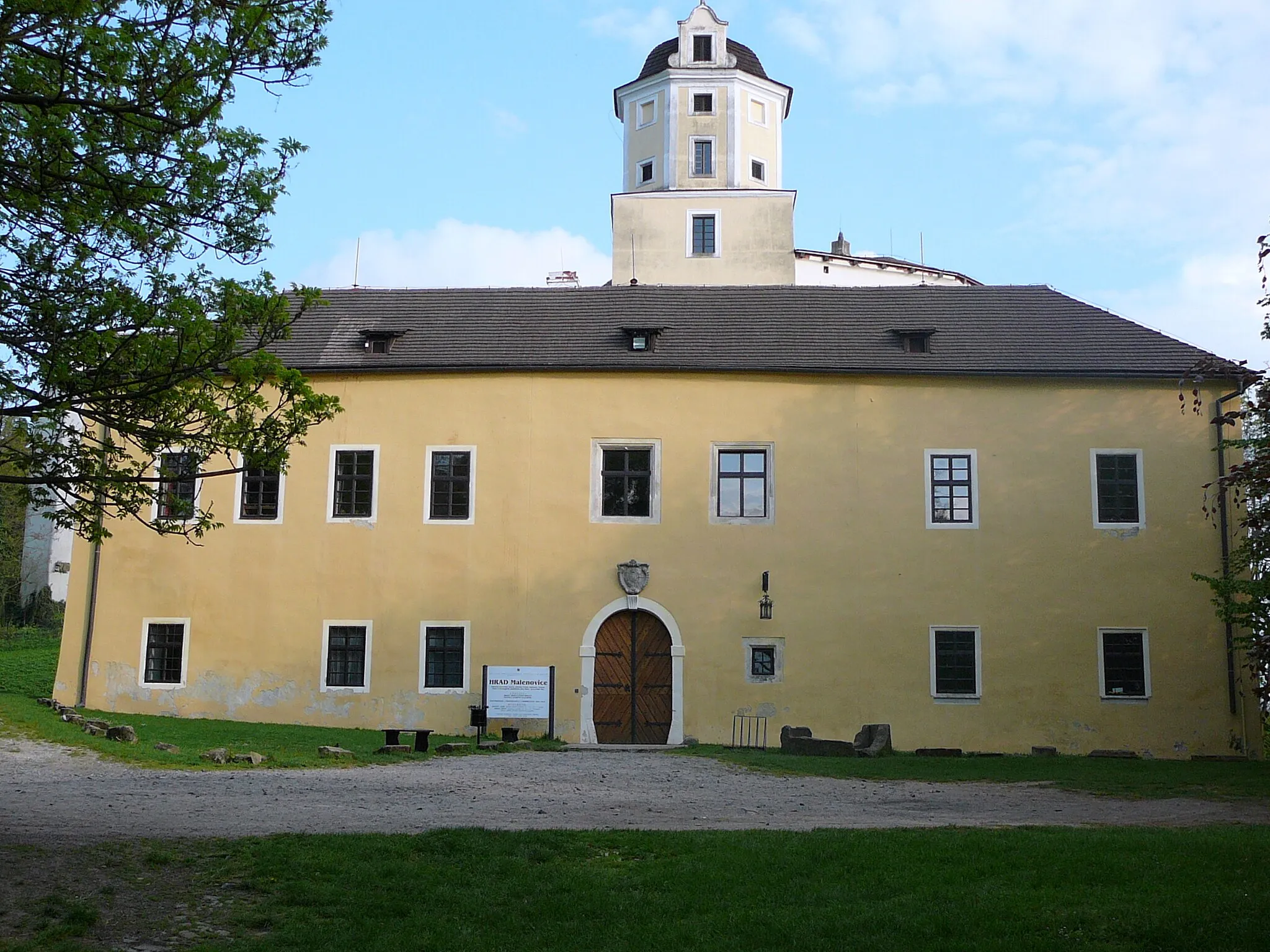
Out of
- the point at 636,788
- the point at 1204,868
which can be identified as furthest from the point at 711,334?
the point at 1204,868

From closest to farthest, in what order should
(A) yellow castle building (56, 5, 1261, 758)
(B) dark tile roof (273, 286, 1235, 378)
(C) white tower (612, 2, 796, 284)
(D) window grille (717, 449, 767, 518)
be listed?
(A) yellow castle building (56, 5, 1261, 758) < (D) window grille (717, 449, 767, 518) < (B) dark tile roof (273, 286, 1235, 378) < (C) white tower (612, 2, 796, 284)

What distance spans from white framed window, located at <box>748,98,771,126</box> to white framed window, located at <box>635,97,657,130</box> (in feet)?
9.31

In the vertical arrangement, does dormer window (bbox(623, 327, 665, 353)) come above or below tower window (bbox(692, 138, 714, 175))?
below

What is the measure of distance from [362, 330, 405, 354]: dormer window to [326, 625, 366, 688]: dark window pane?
5.17 metres

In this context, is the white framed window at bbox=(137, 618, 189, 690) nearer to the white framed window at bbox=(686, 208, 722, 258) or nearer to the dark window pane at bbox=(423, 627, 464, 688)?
the dark window pane at bbox=(423, 627, 464, 688)

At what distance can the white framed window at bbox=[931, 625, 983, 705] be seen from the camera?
2241cm

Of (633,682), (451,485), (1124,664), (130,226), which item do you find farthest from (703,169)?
(130,226)

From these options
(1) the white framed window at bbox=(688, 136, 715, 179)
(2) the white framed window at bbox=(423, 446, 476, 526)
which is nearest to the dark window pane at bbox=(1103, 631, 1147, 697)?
(2) the white framed window at bbox=(423, 446, 476, 526)

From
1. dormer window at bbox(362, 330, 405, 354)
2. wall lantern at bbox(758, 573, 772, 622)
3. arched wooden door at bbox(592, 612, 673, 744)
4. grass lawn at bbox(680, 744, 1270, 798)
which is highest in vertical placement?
dormer window at bbox(362, 330, 405, 354)

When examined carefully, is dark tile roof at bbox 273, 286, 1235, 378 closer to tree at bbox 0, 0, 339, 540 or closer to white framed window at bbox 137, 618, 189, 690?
white framed window at bbox 137, 618, 189, 690

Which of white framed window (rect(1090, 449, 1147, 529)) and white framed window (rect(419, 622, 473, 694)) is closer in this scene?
white framed window (rect(419, 622, 473, 694))

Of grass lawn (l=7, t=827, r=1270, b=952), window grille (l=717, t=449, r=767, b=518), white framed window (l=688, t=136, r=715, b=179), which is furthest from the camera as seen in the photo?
white framed window (l=688, t=136, r=715, b=179)

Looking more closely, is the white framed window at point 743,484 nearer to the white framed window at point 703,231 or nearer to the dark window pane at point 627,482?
the dark window pane at point 627,482

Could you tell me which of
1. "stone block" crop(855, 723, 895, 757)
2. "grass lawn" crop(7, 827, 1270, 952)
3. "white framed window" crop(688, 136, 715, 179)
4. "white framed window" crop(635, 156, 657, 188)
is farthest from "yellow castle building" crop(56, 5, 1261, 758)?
"white framed window" crop(635, 156, 657, 188)
